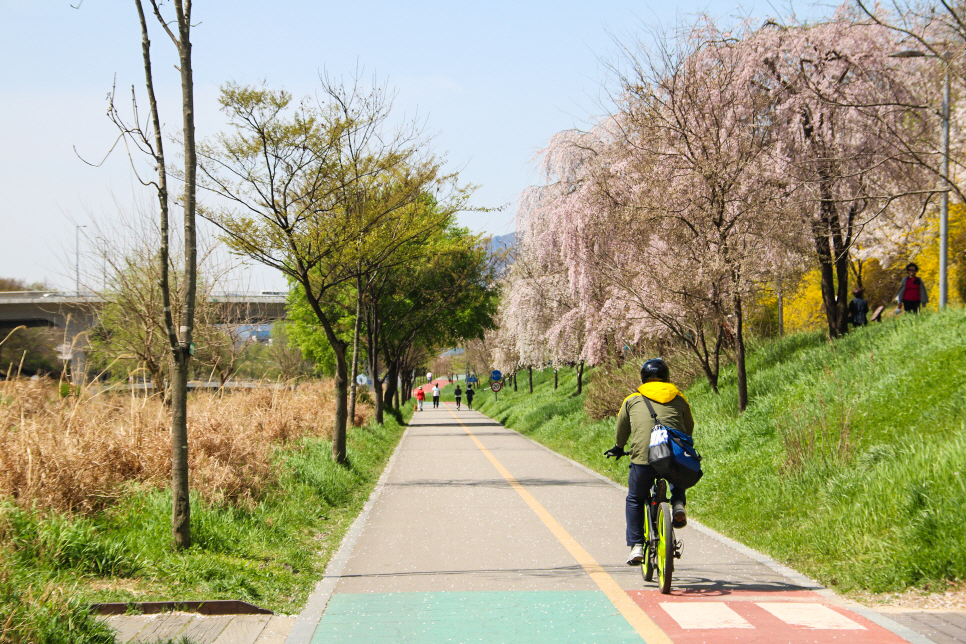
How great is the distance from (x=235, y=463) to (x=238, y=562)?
3209 mm

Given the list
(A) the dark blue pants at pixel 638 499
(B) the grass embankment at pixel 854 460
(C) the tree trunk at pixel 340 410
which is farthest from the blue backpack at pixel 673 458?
(C) the tree trunk at pixel 340 410

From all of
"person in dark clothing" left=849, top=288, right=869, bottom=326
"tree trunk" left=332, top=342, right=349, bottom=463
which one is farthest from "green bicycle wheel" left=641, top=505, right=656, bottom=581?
"person in dark clothing" left=849, top=288, right=869, bottom=326

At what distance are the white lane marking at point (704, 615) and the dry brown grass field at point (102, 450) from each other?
210 inches

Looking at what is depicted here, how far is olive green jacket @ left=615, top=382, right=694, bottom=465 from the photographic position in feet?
22.4

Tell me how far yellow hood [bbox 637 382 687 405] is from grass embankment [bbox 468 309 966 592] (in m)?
1.96

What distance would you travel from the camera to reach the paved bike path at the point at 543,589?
18.3ft

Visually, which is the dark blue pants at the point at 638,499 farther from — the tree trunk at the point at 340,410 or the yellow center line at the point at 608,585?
the tree trunk at the point at 340,410

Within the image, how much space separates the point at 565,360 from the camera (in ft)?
106

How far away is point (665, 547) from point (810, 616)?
1134 millimetres

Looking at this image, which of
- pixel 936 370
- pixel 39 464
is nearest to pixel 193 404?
pixel 39 464

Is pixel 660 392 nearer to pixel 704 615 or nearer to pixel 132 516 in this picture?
pixel 704 615

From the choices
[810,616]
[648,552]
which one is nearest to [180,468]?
[648,552]

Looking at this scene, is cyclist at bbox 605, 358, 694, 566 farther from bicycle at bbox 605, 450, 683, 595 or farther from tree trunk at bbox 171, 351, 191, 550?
tree trunk at bbox 171, 351, 191, 550

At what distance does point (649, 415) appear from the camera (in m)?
6.91
